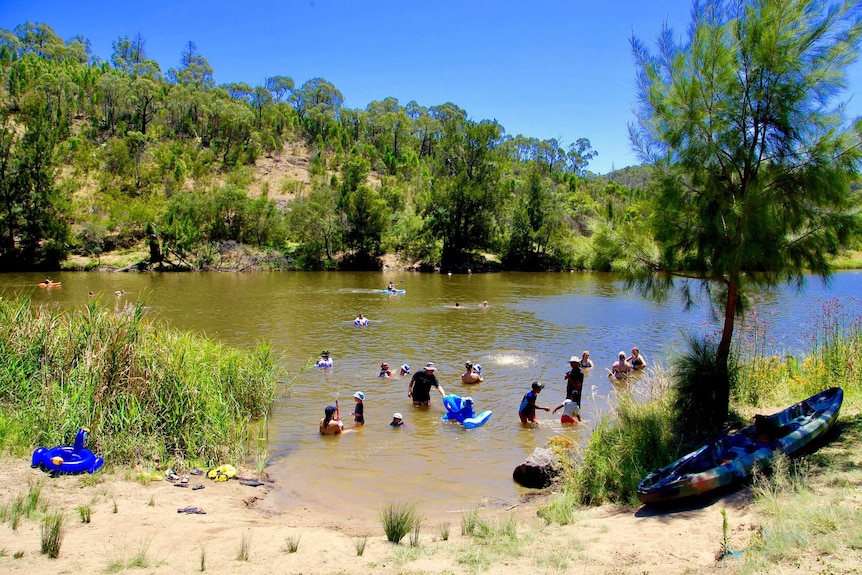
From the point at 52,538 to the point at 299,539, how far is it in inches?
102

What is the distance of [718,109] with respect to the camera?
8883mm

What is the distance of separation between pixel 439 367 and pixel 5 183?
56.1 m

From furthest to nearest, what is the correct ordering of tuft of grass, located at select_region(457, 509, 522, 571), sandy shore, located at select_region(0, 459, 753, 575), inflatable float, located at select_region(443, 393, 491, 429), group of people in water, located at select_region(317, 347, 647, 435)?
1. inflatable float, located at select_region(443, 393, 491, 429)
2. group of people in water, located at select_region(317, 347, 647, 435)
3. tuft of grass, located at select_region(457, 509, 522, 571)
4. sandy shore, located at select_region(0, 459, 753, 575)

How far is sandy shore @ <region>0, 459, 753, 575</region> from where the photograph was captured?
5.79 metres

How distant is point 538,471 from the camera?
32.0 ft

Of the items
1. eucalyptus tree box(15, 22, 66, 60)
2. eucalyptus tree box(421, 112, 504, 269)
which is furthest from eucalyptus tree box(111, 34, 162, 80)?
eucalyptus tree box(421, 112, 504, 269)

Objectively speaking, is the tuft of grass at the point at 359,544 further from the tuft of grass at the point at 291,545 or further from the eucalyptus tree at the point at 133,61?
the eucalyptus tree at the point at 133,61

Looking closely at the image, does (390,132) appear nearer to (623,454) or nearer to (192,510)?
(623,454)

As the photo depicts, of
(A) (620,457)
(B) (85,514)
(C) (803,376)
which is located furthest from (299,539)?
(C) (803,376)

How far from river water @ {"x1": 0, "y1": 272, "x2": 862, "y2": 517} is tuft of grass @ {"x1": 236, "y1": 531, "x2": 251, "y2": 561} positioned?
2.46 m

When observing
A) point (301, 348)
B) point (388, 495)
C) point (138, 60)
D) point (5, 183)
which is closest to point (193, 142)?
point (5, 183)

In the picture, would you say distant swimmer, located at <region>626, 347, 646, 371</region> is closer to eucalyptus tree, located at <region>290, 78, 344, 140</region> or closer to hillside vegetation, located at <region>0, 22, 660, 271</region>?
hillside vegetation, located at <region>0, 22, 660, 271</region>

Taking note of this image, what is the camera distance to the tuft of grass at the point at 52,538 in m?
5.84

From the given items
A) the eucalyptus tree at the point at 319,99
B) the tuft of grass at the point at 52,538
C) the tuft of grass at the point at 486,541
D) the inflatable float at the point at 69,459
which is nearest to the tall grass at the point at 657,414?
the tuft of grass at the point at 486,541
